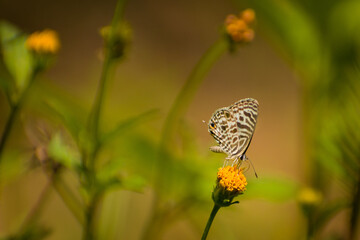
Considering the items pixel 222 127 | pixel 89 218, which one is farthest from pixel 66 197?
pixel 222 127

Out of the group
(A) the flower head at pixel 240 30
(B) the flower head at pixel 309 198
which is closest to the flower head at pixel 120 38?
(A) the flower head at pixel 240 30

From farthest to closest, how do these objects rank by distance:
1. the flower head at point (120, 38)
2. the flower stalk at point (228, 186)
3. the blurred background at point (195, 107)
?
1. the blurred background at point (195, 107)
2. the flower head at point (120, 38)
3. the flower stalk at point (228, 186)

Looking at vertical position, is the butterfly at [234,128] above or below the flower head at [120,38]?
below

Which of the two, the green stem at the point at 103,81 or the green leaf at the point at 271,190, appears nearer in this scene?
the green stem at the point at 103,81

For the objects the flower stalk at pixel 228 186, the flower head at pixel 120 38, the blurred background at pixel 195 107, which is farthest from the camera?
the blurred background at pixel 195 107

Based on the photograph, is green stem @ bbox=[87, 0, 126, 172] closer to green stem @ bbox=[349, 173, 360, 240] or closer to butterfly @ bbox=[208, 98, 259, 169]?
butterfly @ bbox=[208, 98, 259, 169]

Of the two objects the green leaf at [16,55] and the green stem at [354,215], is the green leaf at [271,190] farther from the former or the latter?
the green leaf at [16,55]

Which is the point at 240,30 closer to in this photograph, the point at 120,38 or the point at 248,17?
the point at 248,17

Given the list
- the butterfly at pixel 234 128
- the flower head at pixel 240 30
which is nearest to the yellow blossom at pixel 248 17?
the flower head at pixel 240 30

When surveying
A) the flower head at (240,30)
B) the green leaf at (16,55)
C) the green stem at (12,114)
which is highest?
the flower head at (240,30)
